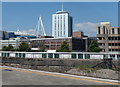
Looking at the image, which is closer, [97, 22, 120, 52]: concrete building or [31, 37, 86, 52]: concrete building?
[97, 22, 120, 52]: concrete building

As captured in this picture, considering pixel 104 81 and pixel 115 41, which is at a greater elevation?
pixel 115 41

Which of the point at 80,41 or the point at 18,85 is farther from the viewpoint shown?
the point at 80,41

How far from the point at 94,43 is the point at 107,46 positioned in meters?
6.35

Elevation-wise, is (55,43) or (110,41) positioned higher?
(110,41)

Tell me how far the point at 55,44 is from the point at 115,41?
146 ft

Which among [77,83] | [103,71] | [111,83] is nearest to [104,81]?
[111,83]

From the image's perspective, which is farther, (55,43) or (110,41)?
(55,43)

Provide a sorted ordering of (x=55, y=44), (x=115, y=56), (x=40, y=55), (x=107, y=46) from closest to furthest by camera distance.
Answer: (x=115, y=56), (x=40, y=55), (x=107, y=46), (x=55, y=44)

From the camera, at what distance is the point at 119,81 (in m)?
18.6

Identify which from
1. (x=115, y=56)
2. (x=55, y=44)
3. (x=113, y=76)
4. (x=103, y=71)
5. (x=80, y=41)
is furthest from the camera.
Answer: (x=80, y=41)

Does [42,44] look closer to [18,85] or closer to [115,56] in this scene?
[115,56]

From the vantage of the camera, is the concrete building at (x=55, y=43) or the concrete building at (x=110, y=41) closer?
the concrete building at (x=110, y=41)

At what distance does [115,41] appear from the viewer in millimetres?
82062

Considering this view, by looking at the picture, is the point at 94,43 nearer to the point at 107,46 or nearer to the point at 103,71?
the point at 107,46
